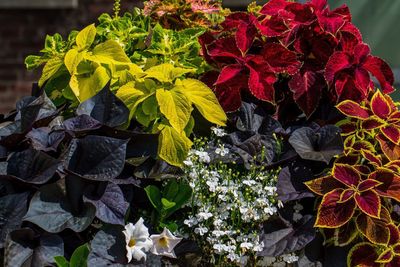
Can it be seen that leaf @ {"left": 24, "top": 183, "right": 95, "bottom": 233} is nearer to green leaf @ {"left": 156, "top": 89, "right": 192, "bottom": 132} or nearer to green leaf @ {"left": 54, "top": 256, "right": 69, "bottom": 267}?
green leaf @ {"left": 54, "top": 256, "right": 69, "bottom": 267}

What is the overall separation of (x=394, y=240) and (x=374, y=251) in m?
0.07

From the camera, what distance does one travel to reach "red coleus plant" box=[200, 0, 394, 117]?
2744 mm

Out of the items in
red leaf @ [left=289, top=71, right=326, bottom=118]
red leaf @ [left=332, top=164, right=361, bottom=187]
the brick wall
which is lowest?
the brick wall

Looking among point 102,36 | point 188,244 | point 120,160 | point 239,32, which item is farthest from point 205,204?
point 102,36

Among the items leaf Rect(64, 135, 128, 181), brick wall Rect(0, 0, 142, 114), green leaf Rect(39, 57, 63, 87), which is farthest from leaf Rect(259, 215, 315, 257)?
brick wall Rect(0, 0, 142, 114)

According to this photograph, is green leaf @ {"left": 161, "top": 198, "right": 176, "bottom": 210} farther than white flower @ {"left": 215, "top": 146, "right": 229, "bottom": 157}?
No

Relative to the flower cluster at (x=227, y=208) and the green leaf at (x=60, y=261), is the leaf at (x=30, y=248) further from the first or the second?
the flower cluster at (x=227, y=208)

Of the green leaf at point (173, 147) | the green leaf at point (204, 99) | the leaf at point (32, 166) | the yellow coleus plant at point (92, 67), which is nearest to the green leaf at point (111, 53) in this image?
the yellow coleus plant at point (92, 67)

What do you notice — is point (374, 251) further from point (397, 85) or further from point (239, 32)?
point (397, 85)

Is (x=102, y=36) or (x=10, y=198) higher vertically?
(x=102, y=36)

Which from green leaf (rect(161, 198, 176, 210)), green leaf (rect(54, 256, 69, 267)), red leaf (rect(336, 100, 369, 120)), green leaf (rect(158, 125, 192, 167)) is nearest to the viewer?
green leaf (rect(54, 256, 69, 267))

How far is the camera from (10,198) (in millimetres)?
2365

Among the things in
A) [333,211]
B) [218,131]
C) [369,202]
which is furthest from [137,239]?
[369,202]

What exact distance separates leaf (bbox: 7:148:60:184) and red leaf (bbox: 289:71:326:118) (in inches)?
35.0
